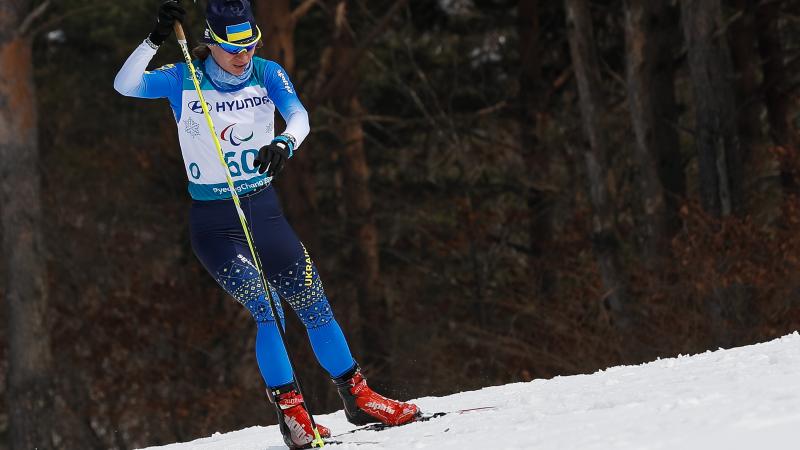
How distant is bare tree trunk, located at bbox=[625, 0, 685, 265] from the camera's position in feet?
51.2

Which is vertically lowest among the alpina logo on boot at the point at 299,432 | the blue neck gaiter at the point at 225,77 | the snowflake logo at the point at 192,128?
the alpina logo on boot at the point at 299,432

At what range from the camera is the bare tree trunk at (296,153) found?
55.2ft

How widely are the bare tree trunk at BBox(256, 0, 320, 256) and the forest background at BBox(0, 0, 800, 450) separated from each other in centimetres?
4

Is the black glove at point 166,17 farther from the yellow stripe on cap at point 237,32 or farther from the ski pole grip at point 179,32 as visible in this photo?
the yellow stripe on cap at point 237,32

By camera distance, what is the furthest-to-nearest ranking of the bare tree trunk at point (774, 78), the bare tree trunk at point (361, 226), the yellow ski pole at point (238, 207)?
the bare tree trunk at point (361, 226) → the bare tree trunk at point (774, 78) → the yellow ski pole at point (238, 207)

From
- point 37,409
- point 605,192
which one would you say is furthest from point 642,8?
point 37,409

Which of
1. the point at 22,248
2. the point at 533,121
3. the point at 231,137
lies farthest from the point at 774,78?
the point at 231,137

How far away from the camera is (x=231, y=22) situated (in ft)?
20.0

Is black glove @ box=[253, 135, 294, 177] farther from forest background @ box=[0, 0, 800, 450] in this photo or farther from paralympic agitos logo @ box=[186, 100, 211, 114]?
forest background @ box=[0, 0, 800, 450]

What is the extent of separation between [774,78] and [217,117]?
1246 cm

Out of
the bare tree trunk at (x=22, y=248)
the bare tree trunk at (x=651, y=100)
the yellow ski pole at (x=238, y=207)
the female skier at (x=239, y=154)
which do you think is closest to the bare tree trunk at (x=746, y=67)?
the bare tree trunk at (x=651, y=100)

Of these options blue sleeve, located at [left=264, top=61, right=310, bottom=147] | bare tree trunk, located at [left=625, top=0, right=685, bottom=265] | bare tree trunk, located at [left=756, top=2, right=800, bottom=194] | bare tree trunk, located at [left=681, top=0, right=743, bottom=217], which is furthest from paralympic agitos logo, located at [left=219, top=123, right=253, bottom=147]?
bare tree trunk, located at [left=756, top=2, right=800, bottom=194]

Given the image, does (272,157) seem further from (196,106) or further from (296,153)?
(296,153)

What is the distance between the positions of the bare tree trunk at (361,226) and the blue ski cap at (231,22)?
46.0 ft
